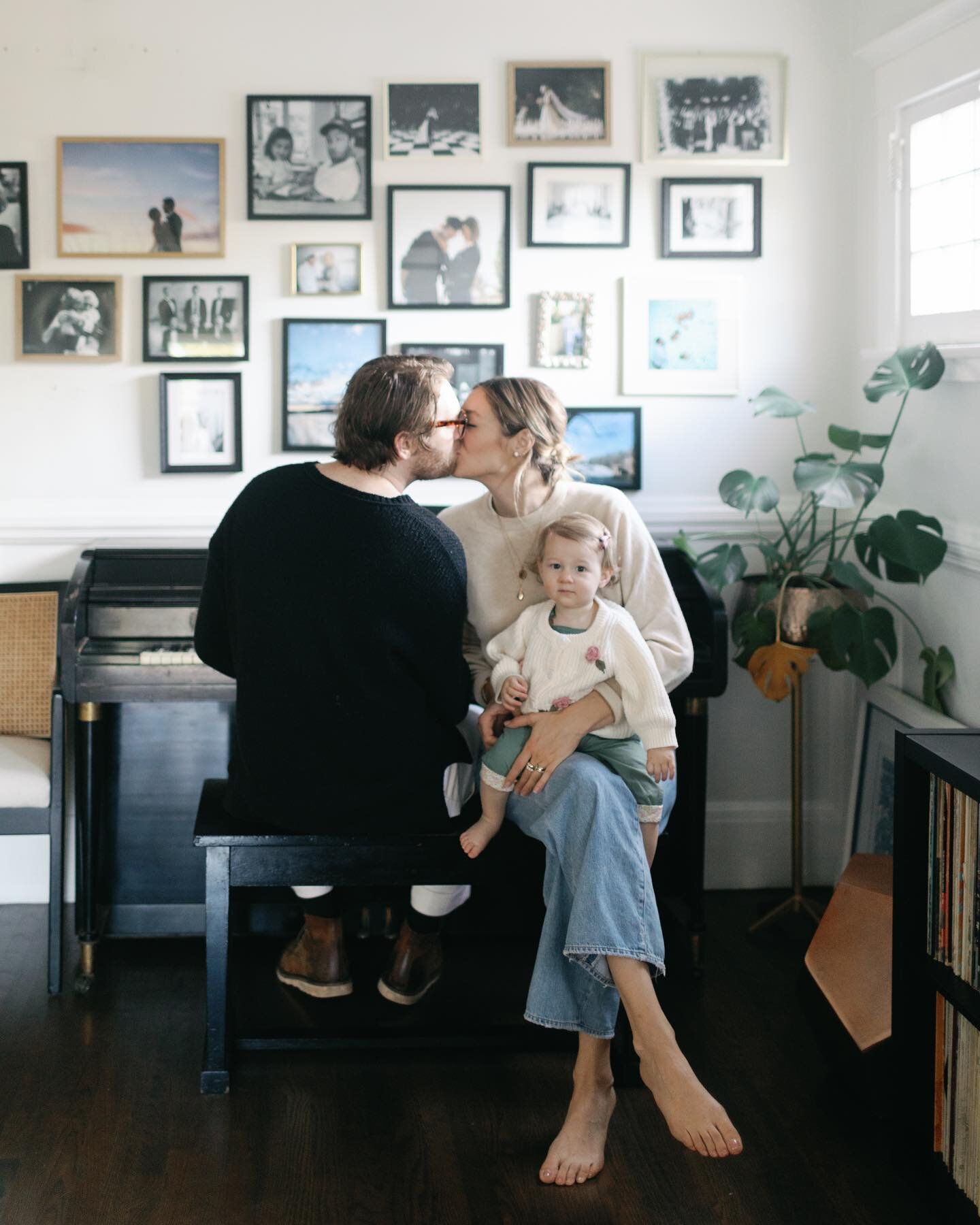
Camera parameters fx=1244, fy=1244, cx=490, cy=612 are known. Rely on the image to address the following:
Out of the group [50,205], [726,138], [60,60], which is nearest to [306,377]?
[50,205]

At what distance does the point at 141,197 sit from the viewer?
10.8 feet

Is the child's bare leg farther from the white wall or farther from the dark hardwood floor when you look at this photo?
the white wall

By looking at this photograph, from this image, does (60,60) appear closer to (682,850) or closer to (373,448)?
(373,448)

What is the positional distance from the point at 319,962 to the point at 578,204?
2.06 meters

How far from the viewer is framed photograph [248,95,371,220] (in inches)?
128

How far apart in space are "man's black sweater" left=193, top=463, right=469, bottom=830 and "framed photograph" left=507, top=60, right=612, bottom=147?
1466 mm

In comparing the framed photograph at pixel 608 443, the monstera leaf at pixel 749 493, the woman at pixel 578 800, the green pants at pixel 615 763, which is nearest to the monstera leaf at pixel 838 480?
the monstera leaf at pixel 749 493

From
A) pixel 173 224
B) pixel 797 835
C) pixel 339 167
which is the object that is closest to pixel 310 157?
pixel 339 167

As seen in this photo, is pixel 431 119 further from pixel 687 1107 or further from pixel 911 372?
pixel 687 1107

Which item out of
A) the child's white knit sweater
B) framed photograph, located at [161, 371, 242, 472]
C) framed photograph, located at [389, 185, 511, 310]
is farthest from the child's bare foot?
framed photograph, located at [389, 185, 511, 310]

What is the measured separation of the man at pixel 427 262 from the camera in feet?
10.9

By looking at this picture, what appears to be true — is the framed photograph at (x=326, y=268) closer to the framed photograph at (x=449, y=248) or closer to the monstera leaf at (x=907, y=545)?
the framed photograph at (x=449, y=248)

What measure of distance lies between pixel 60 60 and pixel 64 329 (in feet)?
2.24

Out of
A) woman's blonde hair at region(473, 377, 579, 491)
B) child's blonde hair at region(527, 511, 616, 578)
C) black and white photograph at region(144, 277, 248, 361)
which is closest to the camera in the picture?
child's blonde hair at region(527, 511, 616, 578)
